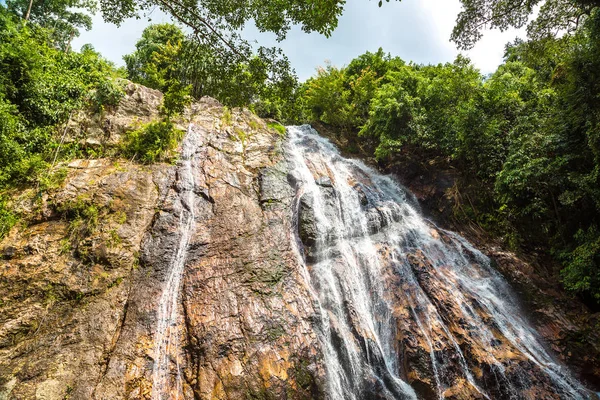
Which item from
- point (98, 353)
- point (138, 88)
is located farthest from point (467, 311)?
point (138, 88)

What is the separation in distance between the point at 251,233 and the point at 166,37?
17662 mm

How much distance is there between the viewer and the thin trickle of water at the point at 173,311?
Result: 5.66m

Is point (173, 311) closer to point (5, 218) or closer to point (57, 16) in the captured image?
point (5, 218)

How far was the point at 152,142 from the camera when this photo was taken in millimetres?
10648

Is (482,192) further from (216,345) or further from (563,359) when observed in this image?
(216,345)

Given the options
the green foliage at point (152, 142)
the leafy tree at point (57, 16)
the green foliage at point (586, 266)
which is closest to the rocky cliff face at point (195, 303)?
the green foliage at point (152, 142)

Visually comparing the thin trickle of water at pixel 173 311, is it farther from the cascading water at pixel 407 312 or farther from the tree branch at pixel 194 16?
the tree branch at pixel 194 16

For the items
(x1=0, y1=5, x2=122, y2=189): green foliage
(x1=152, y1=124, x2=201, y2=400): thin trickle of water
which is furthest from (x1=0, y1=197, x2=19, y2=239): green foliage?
(x1=152, y1=124, x2=201, y2=400): thin trickle of water

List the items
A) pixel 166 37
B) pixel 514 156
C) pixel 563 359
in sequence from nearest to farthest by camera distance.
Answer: pixel 563 359
pixel 514 156
pixel 166 37

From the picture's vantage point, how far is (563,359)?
23.8ft

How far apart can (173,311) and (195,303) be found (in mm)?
518

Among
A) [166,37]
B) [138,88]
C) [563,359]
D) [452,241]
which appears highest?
[166,37]

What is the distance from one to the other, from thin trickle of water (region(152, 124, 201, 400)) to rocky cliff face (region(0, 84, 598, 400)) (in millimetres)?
40

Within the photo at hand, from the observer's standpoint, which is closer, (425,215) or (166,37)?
(425,215)
